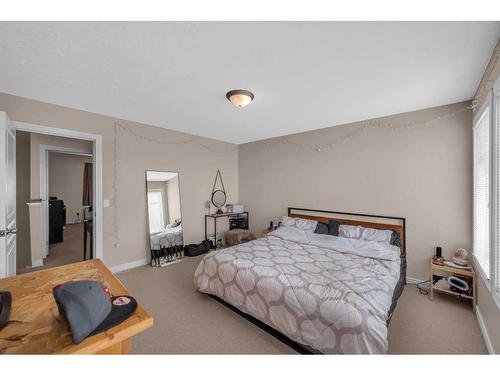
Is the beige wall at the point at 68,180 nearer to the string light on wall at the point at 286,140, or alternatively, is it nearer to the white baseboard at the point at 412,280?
the string light on wall at the point at 286,140

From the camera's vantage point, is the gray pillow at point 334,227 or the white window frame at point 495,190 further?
the gray pillow at point 334,227

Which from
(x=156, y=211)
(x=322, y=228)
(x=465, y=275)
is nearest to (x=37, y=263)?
(x=156, y=211)

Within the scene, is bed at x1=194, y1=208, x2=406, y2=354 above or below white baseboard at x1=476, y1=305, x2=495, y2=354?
above

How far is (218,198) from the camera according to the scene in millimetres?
4758

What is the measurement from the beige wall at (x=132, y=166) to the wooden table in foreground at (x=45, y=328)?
232 centimetres

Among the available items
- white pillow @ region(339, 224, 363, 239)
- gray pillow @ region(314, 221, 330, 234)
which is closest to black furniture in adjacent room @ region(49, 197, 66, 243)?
gray pillow @ region(314, 221, 330, 234)

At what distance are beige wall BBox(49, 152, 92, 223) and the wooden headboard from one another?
23.1 ft

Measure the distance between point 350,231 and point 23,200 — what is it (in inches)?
203

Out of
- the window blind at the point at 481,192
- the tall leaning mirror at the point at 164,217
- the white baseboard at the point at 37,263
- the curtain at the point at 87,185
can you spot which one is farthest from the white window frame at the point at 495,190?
the curtain at the point at 87,185

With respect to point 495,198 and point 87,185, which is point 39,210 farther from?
point 495,198

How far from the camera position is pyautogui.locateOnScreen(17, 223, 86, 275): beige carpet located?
3616 mm

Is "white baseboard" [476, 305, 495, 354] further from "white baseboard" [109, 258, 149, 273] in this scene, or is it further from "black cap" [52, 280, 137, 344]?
"white baseboard" [109, 258, 149, 273]

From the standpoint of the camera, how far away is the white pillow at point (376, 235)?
2830 mm

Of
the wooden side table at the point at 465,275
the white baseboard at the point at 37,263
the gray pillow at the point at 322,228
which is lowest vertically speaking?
the white baseboard at the point at 37,263
